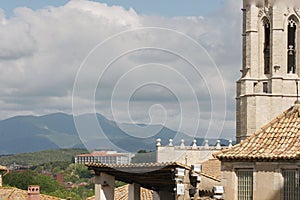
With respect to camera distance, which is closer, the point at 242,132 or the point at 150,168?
the point at 150,168

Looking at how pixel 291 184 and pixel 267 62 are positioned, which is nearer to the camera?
pixel 291 184

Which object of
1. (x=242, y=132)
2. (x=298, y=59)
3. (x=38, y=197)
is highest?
(x=298, y=59)

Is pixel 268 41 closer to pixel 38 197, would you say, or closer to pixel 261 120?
pixel 261 120

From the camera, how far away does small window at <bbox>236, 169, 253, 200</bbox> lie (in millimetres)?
28031

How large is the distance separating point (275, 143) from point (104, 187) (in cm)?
958

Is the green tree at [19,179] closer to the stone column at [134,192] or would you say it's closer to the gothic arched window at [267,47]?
the gothic arched window at [267,47]

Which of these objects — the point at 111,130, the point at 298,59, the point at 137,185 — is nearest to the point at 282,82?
the point at 298,59

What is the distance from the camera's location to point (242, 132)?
78562mm

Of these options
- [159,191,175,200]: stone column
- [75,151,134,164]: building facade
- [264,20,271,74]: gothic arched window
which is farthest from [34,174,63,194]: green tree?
[75,151,134,164]: building facade

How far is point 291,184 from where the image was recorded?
1068 inches

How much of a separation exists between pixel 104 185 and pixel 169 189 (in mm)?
2535

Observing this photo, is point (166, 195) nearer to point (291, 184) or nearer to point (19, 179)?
point (291, 184)

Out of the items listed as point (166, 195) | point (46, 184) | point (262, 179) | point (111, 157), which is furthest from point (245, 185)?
point (46, 184)

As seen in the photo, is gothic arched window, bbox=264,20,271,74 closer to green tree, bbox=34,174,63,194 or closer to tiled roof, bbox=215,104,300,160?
tiled roof, bbox=215,104,300,160
